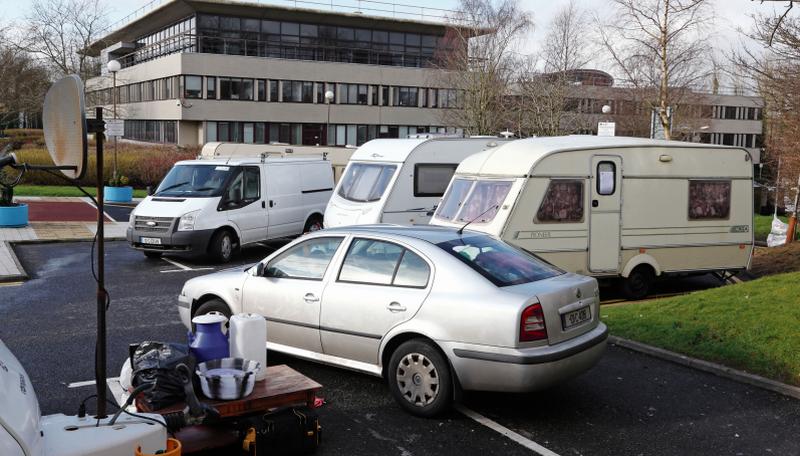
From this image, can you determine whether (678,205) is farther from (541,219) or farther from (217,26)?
(217,26)

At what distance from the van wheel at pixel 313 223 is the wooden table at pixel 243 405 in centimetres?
1235

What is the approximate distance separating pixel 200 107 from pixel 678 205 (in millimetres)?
42528

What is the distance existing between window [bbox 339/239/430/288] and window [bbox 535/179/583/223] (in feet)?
17.8

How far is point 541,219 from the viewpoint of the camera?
39.4 ft

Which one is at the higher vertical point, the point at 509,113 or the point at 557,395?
the point at 509,113

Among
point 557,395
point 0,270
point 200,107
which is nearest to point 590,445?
point 557,395

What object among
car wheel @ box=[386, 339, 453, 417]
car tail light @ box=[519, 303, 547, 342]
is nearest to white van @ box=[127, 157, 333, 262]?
car wheel @ box=[386, 339, 453, 417]

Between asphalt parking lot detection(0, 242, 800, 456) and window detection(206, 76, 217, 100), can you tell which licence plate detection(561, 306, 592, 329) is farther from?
window detection(206, 76, 217, 100)

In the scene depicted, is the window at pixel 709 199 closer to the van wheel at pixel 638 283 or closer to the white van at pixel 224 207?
the van wheel at pixel 638 283

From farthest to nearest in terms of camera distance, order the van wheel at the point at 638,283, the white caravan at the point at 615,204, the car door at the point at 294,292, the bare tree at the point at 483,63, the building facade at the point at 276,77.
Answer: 1. the building facade at the point at 276,77
2. the bare tree at the point at 483,63
3. the van wheel at the point at 638,283
4. the white caravan at the point at 615,204
5. the car door at the point at 294,292

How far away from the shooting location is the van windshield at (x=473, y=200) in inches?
472

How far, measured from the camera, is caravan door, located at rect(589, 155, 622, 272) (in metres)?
12.4

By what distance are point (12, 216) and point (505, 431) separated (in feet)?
55.0

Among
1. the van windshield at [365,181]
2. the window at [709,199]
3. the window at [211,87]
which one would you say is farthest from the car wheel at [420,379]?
the window at [211,87]
